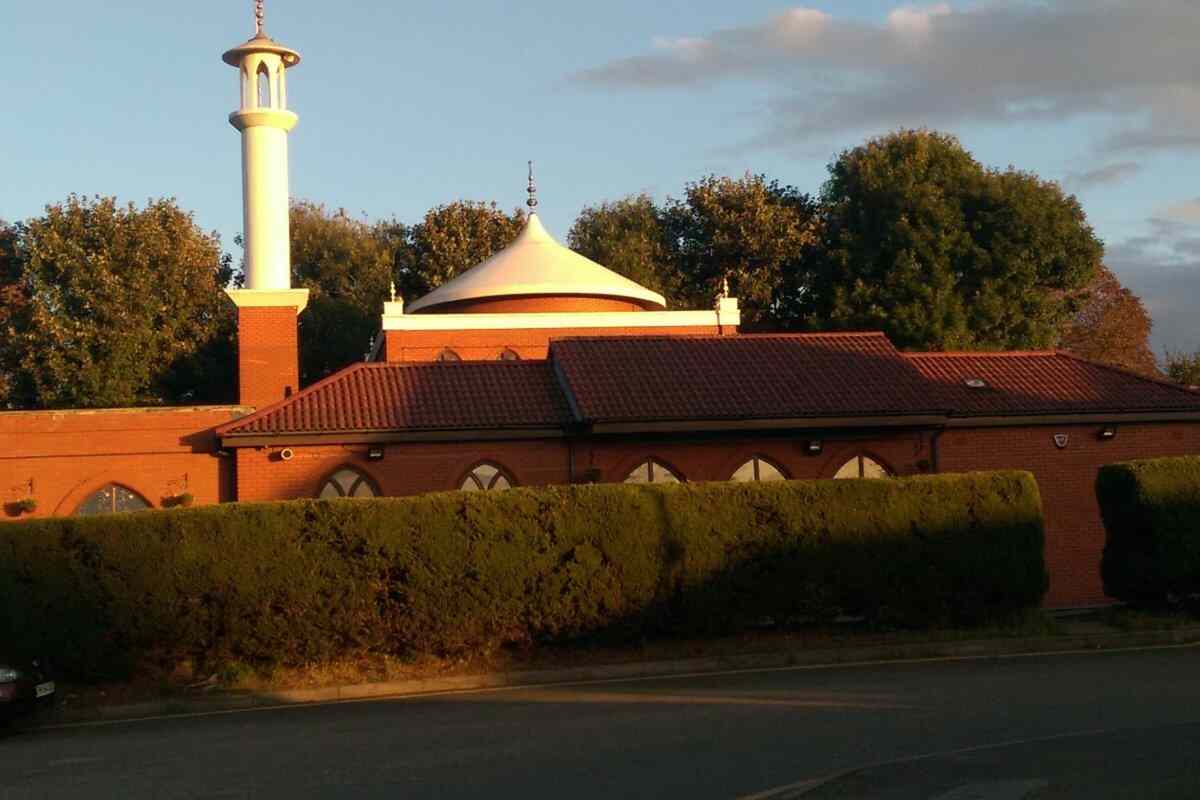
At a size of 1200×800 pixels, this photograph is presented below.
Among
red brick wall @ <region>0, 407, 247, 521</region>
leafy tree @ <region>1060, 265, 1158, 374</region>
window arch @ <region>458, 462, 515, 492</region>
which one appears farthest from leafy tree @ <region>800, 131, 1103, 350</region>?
red brick wall @ <region>0, 407, 247, 521</region>

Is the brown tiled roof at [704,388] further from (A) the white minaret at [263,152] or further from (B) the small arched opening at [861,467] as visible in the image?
(A) the white minaret at [263,152]

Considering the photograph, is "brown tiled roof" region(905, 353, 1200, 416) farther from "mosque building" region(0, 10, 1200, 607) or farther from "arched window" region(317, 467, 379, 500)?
"arched window" region(317, 467, 379, 500)

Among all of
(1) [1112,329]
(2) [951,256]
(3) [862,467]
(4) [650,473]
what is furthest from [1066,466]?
(1) [1112,329]

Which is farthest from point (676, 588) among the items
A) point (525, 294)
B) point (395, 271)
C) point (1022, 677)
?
point (395, 271)

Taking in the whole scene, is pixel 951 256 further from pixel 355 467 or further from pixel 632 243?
pixel 355 467

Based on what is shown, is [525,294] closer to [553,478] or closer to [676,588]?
[553,478]

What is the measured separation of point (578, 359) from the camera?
1122 inches

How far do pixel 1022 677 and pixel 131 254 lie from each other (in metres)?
39.3

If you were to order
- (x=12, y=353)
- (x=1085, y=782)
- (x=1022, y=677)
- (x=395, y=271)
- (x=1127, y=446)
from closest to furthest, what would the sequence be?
1. (x=1085, y=782)
2. (x=1022, y=677)
3. (x=1127, y=446)
4. (x=12, y=353)
5. (x=395, y=271)

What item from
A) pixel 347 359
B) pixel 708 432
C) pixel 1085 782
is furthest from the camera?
pixel 347 359

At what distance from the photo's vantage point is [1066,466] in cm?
2808

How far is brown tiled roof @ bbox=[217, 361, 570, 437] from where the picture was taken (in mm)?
26016

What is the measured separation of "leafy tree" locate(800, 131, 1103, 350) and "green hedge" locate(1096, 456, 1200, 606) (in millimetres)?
29085

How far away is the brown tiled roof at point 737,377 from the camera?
87.4ft
